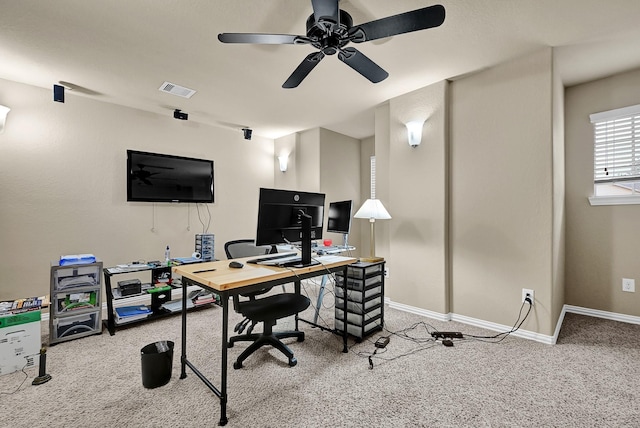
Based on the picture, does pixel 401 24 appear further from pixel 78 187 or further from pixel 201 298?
pixel 78 187

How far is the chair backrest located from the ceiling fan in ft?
6.27

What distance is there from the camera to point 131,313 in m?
2.95

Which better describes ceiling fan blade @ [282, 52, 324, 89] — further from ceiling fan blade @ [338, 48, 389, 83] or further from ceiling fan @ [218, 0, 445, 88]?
ceiling fan blade @ [338, 48, 389, 83]

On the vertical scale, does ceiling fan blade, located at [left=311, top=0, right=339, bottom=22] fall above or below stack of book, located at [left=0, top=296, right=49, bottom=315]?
above

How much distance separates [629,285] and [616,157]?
1316mm

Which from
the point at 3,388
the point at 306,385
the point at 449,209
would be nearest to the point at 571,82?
the point at 449,209

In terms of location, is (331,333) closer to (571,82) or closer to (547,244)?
(547,244)

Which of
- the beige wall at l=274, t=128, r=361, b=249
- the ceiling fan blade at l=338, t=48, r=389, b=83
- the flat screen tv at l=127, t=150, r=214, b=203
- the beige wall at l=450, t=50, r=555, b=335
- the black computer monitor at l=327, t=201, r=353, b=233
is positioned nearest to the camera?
the ceiling fan blade at l=338, t=48, r=389, b=83

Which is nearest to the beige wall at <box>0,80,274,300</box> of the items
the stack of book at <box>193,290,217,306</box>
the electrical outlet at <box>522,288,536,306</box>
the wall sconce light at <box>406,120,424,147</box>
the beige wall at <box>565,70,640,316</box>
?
the stack of book at <box>193,290,217,306</box>

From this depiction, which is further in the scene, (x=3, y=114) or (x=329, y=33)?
(x=3, y=114)

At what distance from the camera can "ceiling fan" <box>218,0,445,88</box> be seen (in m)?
1.52

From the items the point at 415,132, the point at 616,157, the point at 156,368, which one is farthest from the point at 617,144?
the point at 156,368

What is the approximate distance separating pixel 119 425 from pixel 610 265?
4414 mm

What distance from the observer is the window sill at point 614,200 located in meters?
2.82
